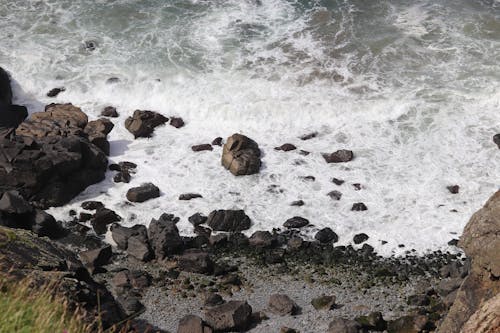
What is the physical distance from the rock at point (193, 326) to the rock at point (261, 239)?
553cm

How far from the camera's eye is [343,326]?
21516 mm

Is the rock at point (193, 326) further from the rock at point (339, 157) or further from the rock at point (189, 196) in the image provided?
the rock at point (339, 157)

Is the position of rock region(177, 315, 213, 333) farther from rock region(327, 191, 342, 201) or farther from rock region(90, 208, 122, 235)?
rock region(327, 191, 342, 201)

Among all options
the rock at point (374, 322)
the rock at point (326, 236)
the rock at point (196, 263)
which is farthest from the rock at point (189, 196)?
the rock at point (374, 322)

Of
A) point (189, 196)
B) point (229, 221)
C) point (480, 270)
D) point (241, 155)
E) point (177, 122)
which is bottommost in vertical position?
point (177, 122)

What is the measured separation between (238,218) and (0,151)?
36.4 ft

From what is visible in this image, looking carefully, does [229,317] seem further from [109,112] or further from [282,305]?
[109,112]

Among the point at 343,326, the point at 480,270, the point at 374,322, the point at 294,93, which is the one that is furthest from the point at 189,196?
the point at 480,270

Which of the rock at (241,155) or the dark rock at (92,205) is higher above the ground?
the rock at (241,155)

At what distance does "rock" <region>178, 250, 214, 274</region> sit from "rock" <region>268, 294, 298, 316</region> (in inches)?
121

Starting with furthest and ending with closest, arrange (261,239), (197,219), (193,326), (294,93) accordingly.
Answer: (294,93), (197,219), (261,239), (193,326)

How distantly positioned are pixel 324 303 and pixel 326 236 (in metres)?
4.39

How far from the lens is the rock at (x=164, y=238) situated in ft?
85.9

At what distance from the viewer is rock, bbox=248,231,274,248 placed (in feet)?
87.3
